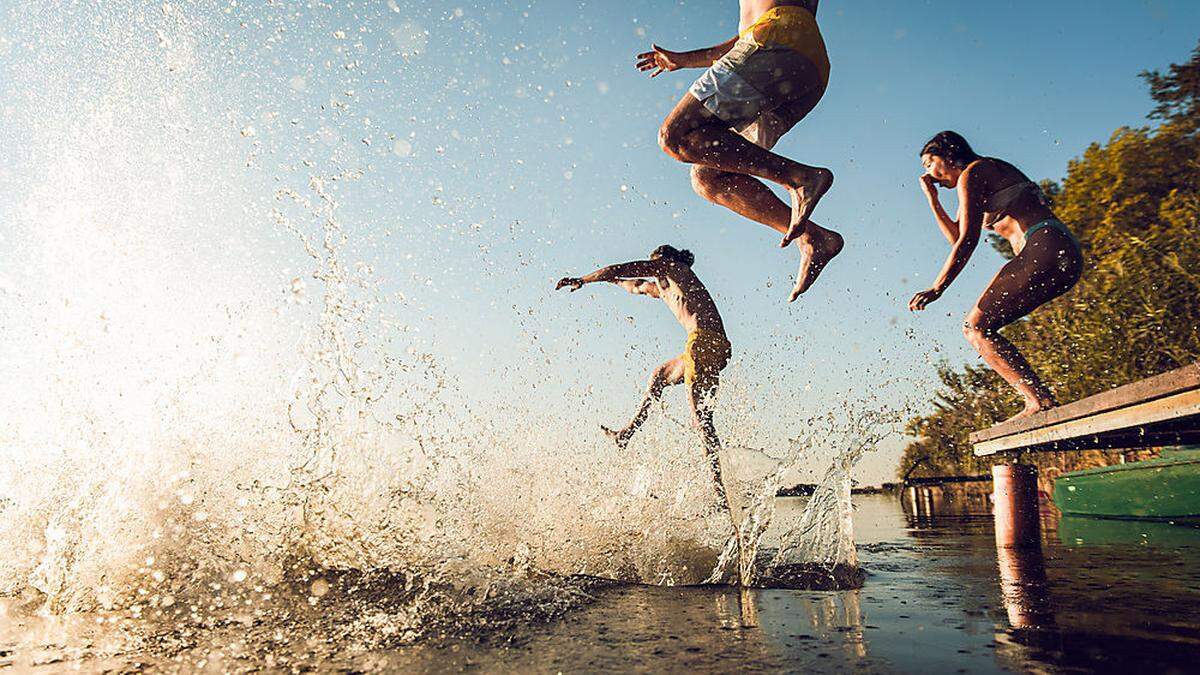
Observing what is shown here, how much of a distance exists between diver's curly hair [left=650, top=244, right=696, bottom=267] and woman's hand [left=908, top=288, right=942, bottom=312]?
102 inches

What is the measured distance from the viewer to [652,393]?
7.38m

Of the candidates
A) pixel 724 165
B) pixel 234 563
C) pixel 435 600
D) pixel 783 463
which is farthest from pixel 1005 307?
pixel 234 563

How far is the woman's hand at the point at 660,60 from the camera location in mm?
4770

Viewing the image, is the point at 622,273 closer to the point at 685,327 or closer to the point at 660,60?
the point at 685,327

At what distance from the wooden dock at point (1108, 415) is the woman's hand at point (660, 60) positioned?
117 inches

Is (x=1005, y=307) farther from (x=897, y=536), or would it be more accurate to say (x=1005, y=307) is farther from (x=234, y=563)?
(x=234, y=563)

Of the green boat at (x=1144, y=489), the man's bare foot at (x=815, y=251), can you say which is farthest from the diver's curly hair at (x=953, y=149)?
the green boat at (x=1144, y=489)

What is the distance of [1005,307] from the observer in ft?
16.0

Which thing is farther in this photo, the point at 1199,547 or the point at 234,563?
the point at 1199,547

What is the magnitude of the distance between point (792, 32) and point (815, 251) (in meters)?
1.14

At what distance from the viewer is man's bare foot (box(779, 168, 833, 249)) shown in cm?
387

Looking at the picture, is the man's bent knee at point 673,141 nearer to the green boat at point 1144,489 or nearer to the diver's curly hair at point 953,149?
the diver's curly hair at point 953,149

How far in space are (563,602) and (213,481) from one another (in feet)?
8.00

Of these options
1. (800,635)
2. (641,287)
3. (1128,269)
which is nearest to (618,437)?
(641,287)
